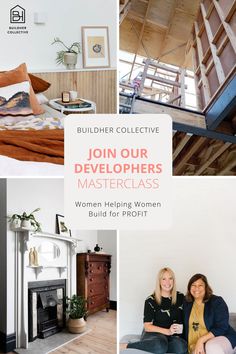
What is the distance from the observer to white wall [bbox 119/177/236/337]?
1504mm

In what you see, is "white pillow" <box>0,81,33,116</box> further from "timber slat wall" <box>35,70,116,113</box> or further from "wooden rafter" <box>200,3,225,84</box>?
"wooden rafter" <box>200,3,225,84</box>

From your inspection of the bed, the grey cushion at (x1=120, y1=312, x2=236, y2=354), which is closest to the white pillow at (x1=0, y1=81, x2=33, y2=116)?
the bed

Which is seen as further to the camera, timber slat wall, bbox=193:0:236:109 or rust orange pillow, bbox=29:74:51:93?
rust orange pillow, bbox=29:74:51:93

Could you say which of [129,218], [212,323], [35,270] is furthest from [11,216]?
[212,323]

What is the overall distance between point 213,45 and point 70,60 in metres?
0.49

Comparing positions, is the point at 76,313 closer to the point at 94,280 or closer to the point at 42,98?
the point at 94,280

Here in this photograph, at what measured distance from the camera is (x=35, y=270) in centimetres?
158

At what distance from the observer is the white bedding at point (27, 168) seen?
1.46 m

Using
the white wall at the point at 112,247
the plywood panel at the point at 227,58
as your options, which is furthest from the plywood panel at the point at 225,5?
the white wall at the point at 112,247


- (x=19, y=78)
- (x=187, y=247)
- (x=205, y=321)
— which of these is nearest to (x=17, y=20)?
(x=19, y=78)

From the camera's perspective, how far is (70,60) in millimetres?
1580

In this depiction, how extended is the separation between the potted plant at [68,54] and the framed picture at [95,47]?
30 mm

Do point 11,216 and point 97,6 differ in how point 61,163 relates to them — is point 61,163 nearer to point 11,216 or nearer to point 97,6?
point 11,216

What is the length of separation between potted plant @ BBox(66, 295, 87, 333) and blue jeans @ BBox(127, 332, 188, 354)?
0.18 metres
